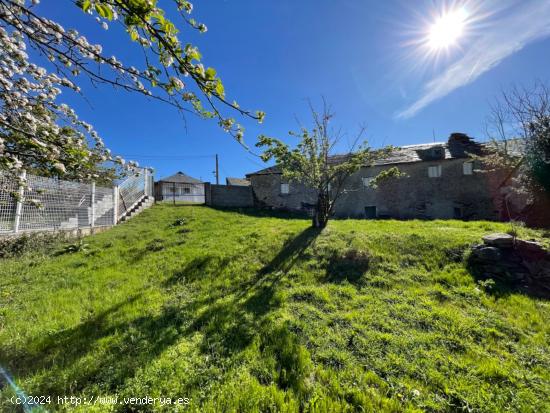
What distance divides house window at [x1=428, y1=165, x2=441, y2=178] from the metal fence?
16.6 meters

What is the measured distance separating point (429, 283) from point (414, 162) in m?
13.4

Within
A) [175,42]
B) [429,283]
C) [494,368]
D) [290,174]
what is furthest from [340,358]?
[290,174]

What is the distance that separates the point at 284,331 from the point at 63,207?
902cm

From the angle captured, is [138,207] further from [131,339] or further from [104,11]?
[104,11]

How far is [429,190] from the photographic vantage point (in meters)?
15.2

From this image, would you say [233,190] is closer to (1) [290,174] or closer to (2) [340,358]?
(1) [290,174]

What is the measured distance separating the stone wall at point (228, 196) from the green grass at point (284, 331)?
35.4 feet

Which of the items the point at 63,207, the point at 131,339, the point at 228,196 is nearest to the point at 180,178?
the point at 228,196

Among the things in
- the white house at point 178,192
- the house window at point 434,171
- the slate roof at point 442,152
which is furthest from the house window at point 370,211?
the white house at point 178,192

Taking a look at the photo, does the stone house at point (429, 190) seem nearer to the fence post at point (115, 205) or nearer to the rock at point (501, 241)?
the rock at point (501, 241)

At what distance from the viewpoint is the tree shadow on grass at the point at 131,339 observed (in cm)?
239

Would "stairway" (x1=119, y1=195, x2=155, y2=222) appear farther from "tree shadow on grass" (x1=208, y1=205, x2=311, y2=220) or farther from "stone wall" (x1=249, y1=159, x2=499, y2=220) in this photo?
"stone wall" (x1=249, y1=159, x2=499, y2=220)

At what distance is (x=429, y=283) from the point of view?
450 cm

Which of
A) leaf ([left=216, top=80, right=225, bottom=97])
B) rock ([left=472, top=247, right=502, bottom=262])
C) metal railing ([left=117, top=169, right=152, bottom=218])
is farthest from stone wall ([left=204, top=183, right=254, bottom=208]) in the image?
leaf ([left=216, top=80, right=225, bottom=97])
